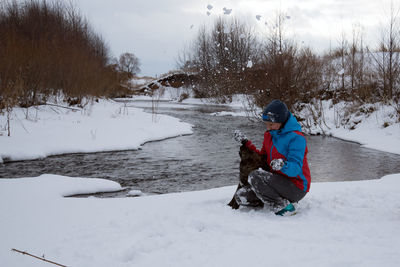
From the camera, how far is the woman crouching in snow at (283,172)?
10.1ft

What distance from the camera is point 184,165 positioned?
6.44 m

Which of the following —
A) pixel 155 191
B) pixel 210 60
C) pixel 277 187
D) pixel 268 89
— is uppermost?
pixel 210 60

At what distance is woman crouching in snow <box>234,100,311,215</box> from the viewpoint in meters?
3.09

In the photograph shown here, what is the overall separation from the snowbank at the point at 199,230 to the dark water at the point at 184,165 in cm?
144

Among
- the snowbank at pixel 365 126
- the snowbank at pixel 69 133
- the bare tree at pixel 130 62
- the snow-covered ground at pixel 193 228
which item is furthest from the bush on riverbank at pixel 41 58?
the bare tree at pixel 130 62

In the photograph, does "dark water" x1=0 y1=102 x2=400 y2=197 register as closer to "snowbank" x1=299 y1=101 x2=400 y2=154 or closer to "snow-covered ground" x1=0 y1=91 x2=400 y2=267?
"snowbank" x1=299 y1=101 x2=400 y2=154

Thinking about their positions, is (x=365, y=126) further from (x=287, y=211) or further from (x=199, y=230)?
(x=199, y=230)

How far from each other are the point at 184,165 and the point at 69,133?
3.80 meters

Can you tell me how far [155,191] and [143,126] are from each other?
635 cm

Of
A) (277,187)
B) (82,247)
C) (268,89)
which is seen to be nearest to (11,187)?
(82,247)

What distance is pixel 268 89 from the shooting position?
13.0m

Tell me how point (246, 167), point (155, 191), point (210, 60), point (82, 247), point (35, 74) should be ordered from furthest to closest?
point (210, 60), point (35, 74), point (155, 191), point (246, 167), point (82, 247)

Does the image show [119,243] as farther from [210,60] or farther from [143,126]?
[210,60]

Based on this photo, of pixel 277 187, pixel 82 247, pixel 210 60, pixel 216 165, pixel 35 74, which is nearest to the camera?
pixel 82 247
